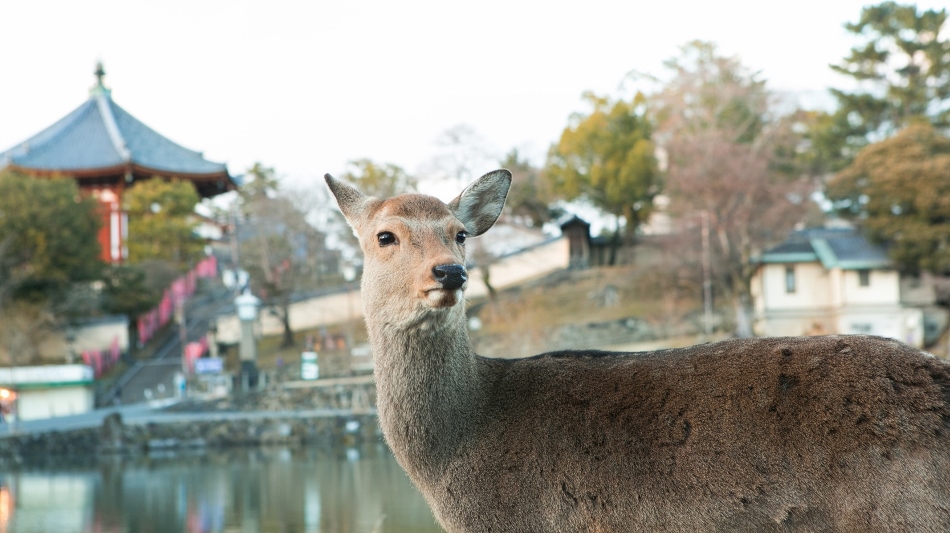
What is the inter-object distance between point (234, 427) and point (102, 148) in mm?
24904

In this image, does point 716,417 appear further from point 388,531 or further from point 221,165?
point 221,165

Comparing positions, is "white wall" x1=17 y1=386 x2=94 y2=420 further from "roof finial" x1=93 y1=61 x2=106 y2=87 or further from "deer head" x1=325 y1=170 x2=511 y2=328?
"deer head" x1=325 y1=170 x2=511 y2=328

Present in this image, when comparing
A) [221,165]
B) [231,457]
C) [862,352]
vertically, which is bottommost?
[231,457]

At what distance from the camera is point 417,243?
14.1 ft

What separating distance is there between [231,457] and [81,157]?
27.2 m

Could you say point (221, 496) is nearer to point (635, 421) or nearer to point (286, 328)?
point (635, 421)

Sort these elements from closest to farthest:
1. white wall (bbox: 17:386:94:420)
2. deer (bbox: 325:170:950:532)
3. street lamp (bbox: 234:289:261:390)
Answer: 1. deer (bbox: 325:170:950:532)
2. white wall (bbox: 17:386:94:420)
3. street lamp (bbox: 234:289:261:390)

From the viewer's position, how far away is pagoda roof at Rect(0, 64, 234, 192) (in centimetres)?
4675

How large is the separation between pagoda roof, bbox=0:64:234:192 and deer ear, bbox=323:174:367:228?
145ft

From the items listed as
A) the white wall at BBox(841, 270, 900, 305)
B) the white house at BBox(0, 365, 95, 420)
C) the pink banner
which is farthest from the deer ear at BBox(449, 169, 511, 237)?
the pink banner

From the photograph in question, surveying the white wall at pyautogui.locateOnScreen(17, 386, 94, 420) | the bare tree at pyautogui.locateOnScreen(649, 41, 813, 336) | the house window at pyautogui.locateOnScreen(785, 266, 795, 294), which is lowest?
the white wall at pyautogui.locateOnScreen(17, 386, 94, 420)

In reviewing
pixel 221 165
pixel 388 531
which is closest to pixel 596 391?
pixel 388 531

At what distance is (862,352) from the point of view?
11.8 ft

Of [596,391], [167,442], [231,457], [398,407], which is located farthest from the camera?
[167,442]
